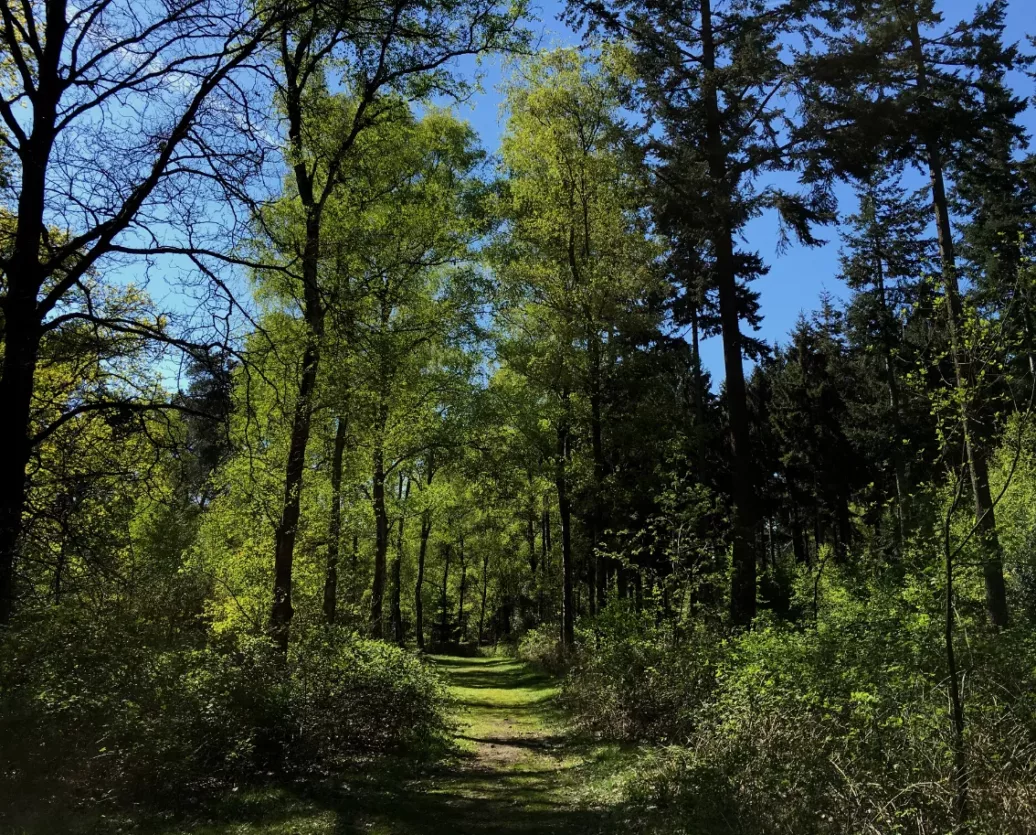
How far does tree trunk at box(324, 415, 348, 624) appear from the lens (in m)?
11.7

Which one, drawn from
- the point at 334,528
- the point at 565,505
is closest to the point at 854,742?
the point at 334,528

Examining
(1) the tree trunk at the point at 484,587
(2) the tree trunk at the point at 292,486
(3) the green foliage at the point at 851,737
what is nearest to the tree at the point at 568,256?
(2) the tree trunk at the point at 292,486

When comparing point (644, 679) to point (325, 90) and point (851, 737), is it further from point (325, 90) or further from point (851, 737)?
point (325, 90)

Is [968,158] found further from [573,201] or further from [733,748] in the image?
[733,748]

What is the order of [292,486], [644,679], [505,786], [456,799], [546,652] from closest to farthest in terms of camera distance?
1. [456,799]
2. [505,786]
3. [644,679]
4. [292,486]
5. [546,652]

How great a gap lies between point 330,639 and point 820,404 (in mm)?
31580

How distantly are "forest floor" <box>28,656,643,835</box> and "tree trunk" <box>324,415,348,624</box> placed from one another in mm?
3433

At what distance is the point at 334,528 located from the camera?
11.8 meters

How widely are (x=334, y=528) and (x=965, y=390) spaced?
9903mm

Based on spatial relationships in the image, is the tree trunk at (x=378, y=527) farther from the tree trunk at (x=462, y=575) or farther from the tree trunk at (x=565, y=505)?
the tree trunk at (x=462, y=575)

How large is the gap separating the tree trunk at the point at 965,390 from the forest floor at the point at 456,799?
4.35m

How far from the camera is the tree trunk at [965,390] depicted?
4848mm

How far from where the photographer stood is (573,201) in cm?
1579

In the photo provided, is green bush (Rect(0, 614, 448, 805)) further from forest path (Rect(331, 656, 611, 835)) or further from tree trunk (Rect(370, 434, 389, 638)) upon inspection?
tree trunk (Rect(370, 434, 389, 638))
